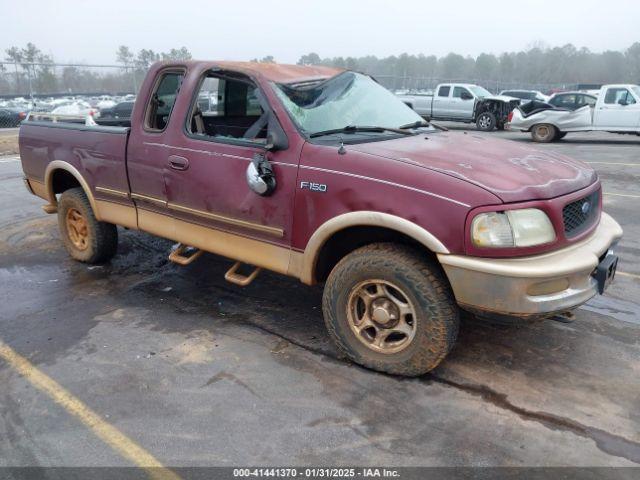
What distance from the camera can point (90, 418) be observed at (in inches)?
114

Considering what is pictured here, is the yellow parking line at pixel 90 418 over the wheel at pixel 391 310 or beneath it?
beneath

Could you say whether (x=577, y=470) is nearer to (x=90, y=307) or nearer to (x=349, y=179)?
(x=349, y=179)

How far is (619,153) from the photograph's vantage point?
13477 millimetres

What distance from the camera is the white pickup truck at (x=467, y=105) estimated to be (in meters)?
20.6

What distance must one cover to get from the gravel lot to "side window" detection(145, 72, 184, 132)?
1.47 meters

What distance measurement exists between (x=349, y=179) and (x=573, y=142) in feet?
51.5

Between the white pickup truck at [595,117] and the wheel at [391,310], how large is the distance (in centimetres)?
1508

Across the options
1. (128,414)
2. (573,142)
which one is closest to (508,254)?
(128,414)

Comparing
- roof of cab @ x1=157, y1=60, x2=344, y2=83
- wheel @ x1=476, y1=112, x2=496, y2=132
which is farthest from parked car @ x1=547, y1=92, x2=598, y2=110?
roof of cab @ x1=157, y1=60, x2=344, y2=83

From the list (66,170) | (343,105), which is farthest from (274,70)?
(66,170)

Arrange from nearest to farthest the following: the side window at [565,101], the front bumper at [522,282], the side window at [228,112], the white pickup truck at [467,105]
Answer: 1. the front bumper at [522,282]
2. the side window at [228,112]
3. the side window at [565,101]
4. the white pickup truck at [467,105]

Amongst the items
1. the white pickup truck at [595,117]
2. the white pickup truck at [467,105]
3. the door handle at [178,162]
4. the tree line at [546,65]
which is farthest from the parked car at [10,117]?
the tree line at [546,65]

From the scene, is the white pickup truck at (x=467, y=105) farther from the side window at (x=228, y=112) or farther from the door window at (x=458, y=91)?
the side window at (x=228, y=112)

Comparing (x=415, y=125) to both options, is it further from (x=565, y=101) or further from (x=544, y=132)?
(x=565, y=101)
